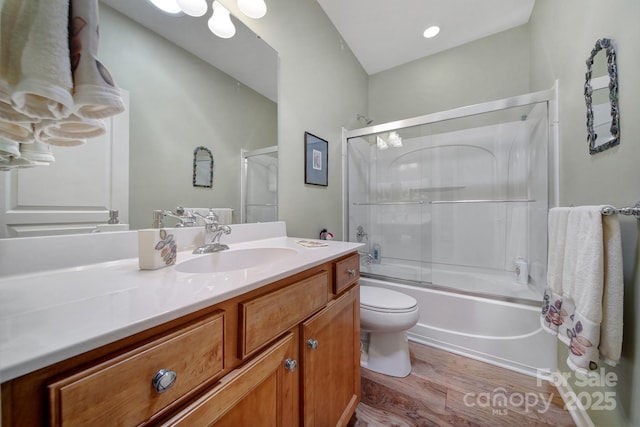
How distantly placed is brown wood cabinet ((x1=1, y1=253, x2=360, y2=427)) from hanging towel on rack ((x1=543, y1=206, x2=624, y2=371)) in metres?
0.81

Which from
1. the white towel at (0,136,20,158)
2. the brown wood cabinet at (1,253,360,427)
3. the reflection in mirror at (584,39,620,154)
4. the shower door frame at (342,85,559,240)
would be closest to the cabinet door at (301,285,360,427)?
the brown wood cabinet at (1,253,360,427)

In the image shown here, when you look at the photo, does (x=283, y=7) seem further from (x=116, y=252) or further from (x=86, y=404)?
(x=86, y=404)

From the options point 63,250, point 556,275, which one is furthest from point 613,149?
point 63,250

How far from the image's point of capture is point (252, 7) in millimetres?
1142

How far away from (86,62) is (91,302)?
43 centimetres

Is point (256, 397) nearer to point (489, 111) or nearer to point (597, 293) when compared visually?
point (597, 293)

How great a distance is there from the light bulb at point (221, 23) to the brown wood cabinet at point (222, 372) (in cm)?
120

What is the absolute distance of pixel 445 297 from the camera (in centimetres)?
165

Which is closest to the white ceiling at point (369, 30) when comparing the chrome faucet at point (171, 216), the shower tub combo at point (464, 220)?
the chrome faucet at point (171, 216)

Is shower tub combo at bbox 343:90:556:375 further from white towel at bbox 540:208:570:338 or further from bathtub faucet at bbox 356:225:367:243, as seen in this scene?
white towel at bbox 540:208:570:338

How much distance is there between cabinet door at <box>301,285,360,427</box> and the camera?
2.40 ft

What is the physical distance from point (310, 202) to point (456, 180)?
152 cm

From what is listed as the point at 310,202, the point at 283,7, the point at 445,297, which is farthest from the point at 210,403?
the point at 283,7

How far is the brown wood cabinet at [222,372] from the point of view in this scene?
0.28 metres
